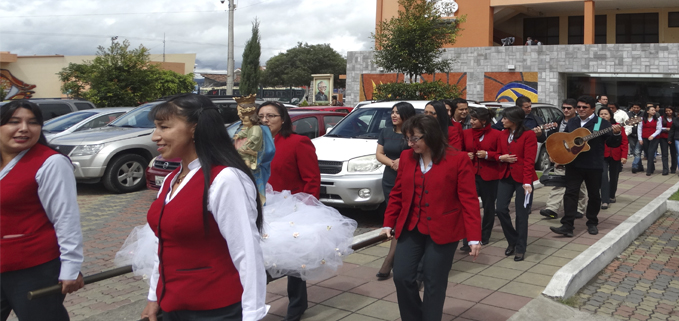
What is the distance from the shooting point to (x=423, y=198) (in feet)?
13.7

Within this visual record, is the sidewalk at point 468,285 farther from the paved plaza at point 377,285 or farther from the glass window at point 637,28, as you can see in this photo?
the glass window at point 637,28

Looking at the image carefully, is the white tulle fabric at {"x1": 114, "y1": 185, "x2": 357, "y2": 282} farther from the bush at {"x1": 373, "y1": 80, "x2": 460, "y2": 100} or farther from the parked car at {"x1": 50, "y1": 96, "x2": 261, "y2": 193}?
the bush at {"x1": 373, "y1": 80, "x2": 460, "y2": 100}

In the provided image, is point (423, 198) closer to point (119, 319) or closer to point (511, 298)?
point (511, 298)

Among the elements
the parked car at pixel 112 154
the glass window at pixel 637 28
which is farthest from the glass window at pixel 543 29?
the parked car at pixel 112 154

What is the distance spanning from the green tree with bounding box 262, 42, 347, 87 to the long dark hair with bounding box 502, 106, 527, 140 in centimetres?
5919

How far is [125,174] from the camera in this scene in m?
11.4

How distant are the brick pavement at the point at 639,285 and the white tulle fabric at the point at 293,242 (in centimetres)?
259

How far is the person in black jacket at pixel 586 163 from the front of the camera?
Answer: 7766 millimetres

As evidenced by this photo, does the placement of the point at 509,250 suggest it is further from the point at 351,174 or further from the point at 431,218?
the point at 431,218

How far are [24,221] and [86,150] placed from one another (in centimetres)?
857

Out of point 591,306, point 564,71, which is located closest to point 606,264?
point 591,306

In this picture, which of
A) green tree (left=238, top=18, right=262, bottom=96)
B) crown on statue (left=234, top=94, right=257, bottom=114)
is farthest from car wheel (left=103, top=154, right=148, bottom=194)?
green tree (left=238, top=18, right=262, bottom=96)

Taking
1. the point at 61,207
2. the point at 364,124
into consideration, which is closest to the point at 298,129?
the point at 364,124

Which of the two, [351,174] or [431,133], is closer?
[431,133]
